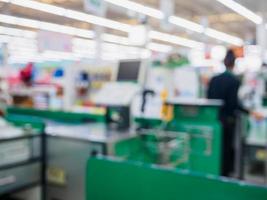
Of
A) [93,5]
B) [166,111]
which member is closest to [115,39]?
[93,5]

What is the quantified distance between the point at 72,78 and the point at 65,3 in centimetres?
103

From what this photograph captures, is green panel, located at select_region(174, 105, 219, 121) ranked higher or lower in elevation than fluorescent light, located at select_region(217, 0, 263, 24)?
lower

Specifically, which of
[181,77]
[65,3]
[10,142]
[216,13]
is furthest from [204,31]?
[10,142]

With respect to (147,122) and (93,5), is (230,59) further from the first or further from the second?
(93,5)

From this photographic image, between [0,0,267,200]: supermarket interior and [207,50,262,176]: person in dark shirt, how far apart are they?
0.4 inches

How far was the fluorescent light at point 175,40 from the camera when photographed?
1048 cm

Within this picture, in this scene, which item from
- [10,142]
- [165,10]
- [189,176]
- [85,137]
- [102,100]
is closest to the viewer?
[189,176]

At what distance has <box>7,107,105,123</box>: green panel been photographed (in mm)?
2994

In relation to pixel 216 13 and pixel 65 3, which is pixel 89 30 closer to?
pixel 216 13

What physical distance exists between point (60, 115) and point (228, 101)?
1.85 meters

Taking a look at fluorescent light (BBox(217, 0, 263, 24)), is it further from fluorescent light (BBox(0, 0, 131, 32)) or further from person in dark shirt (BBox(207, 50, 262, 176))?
fluorescent light (BBox(0, 0, 131, 32))

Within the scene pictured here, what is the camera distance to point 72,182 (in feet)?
7.32

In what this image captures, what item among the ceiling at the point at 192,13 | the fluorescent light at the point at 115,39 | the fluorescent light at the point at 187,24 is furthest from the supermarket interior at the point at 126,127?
the fluorescent light at the point at 115,39

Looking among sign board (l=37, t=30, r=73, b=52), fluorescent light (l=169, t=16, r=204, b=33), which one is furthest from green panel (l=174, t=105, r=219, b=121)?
fluorescent light (l=169, t=16, r=204, b=33)
